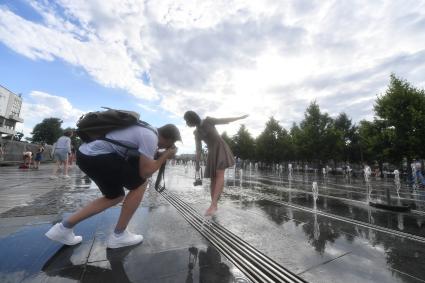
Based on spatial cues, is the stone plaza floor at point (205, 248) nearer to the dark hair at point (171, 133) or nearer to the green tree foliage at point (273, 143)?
the dark hair at point (171, 133)

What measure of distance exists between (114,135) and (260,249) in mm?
2060

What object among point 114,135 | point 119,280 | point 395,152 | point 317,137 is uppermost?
point 317,137

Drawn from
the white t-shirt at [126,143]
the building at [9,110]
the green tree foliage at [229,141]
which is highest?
the building at [9,110]

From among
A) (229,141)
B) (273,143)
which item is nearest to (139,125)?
(273,143)

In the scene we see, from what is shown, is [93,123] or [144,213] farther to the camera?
[144,213]

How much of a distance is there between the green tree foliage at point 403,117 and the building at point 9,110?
92.0 meters

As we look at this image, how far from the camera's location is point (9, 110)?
81.8 metres

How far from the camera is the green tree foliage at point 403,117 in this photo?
22344 mm

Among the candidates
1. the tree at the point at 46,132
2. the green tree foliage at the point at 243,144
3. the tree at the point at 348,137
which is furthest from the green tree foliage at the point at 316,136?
the tree at the point at 46,132

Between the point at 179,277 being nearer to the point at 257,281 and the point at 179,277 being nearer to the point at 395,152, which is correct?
the point at 257,281

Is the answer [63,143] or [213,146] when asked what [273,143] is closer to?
[63,143]

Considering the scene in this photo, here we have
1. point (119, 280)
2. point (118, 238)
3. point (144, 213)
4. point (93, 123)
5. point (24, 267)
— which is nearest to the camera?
point (119, 280)

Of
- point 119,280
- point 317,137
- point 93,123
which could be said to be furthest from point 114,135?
point 317,137

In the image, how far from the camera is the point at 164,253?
2.77 meters
